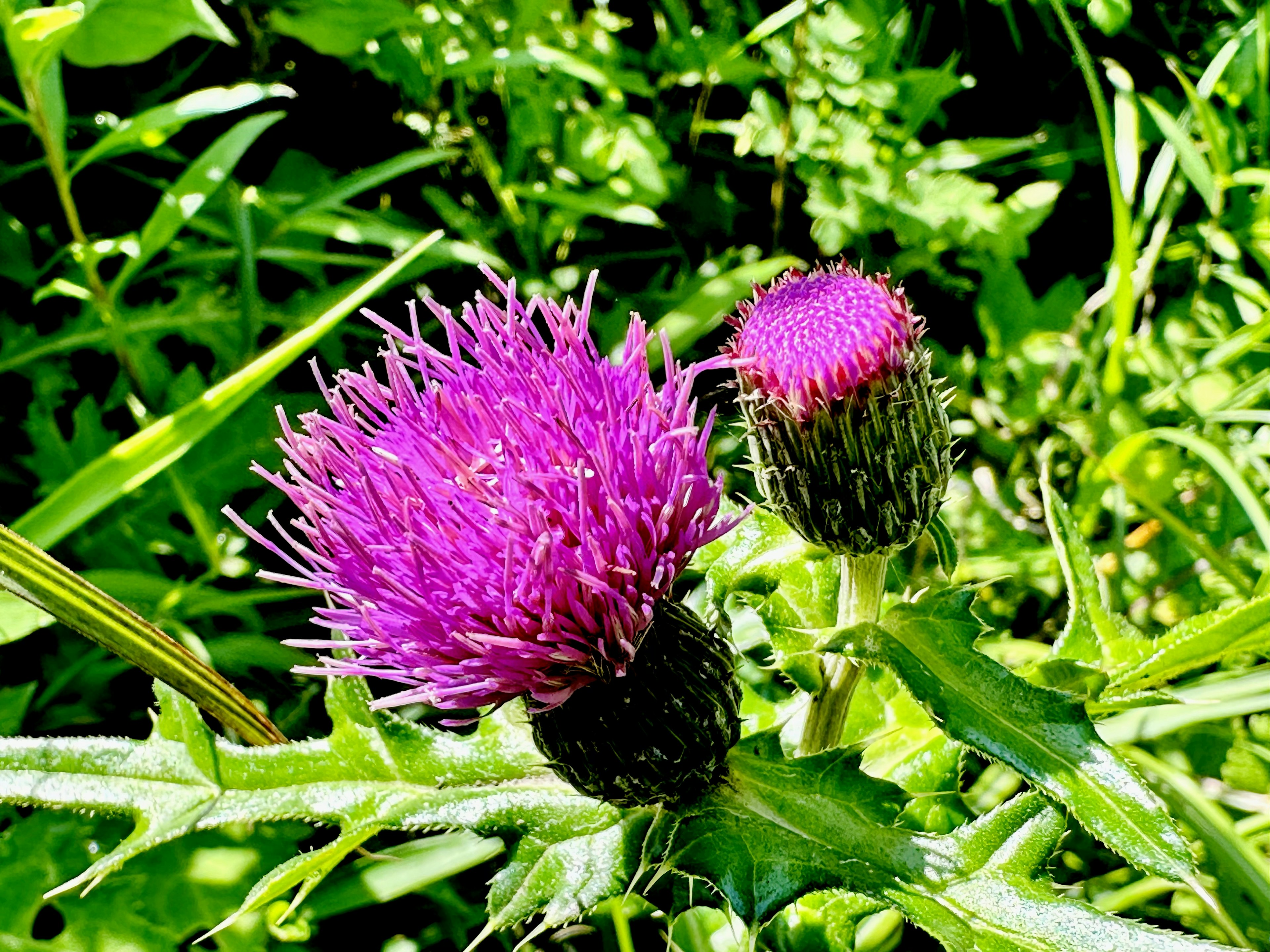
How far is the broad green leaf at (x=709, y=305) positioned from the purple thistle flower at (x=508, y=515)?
1.03 m

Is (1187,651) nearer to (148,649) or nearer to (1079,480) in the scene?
(1079,480)

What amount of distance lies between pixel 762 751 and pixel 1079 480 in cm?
132

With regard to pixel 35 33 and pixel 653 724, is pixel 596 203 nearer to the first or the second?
pixel 35 33

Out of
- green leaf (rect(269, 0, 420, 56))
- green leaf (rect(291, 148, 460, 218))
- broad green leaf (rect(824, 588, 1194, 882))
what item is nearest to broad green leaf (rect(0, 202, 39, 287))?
green leaf (rect(291, 148, 460, 218))

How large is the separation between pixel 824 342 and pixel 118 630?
113 cm

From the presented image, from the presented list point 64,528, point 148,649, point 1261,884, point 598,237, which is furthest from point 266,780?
point 598,237

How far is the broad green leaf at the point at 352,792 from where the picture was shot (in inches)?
48.7

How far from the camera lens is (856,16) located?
2.51 m

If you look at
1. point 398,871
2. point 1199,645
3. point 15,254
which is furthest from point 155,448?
point 1199,645

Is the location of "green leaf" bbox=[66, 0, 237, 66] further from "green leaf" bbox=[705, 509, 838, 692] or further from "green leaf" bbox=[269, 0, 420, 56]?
"green leaf" bbox=[705, 509, 838, 692]

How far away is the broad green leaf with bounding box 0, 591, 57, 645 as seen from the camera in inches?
75.3

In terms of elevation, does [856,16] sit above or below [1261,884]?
above

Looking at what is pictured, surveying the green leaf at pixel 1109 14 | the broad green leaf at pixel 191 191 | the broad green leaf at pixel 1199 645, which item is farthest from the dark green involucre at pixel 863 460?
the broad green leaf at pixel 191 191

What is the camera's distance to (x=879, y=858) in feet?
3.99
